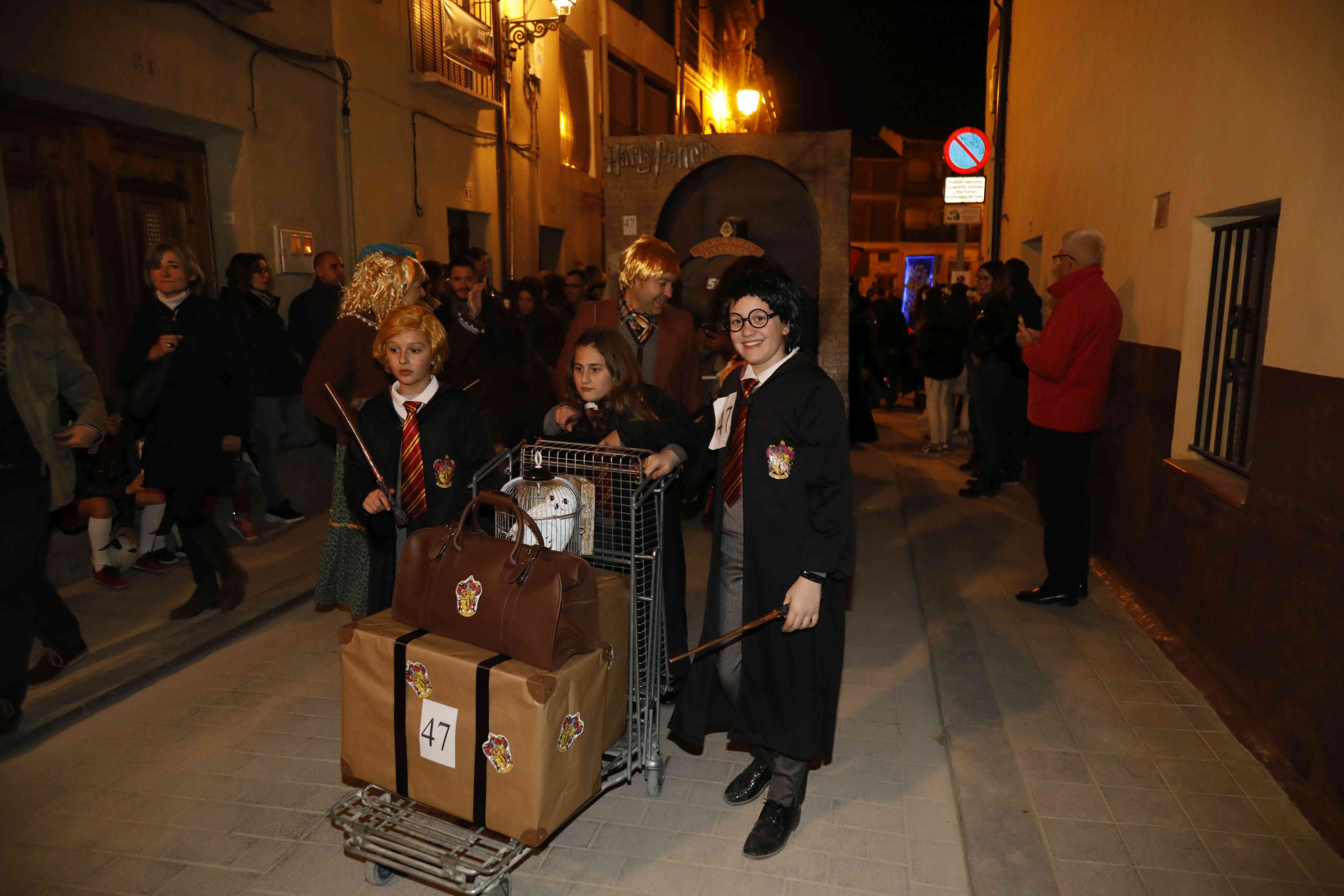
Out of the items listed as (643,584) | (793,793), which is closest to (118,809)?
(643,584)

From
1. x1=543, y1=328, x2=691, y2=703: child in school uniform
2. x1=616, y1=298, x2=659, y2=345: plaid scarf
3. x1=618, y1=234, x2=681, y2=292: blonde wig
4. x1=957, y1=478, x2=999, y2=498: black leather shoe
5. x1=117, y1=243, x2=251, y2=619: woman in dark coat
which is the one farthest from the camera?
x1=957, y1=478, x2=999, y2=498: black leather shoe

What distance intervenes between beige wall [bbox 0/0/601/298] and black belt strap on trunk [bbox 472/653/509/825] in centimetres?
527

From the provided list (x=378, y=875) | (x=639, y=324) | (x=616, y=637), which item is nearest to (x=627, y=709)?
(x=616, y=637)

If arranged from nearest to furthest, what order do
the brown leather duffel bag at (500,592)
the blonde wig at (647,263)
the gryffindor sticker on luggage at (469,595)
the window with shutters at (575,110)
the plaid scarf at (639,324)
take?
the brown leather duffel bag at (500,592), the gryffindor sticker on luggage at (469,595), the blonde wig at (647,263), the plaid scarf at (639,324), the window with shutters at (575,110)

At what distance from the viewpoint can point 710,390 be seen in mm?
6375

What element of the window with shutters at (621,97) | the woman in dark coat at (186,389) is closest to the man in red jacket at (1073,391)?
the woman in dark coat at (186,389)

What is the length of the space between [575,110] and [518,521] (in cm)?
1398

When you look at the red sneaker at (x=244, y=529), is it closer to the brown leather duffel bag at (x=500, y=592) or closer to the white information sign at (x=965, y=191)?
the brown leather duffel bag at (x=500, y=592)

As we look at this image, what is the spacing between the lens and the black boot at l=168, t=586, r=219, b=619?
4.79 metres

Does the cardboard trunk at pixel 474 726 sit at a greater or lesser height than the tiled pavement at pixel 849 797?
greater

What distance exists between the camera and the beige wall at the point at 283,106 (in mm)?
5773

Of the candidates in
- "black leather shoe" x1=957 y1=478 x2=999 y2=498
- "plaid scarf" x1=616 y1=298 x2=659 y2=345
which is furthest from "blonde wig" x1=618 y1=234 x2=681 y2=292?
"black leather shoe" x1=957 y1=478 x2=999 y2=498

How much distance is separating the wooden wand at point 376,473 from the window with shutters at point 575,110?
11.9m

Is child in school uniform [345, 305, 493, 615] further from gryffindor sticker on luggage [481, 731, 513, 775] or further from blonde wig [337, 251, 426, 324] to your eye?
gryffindor sticker on luggage [481, 731, 513, 775]
